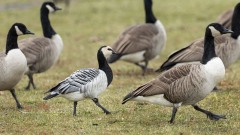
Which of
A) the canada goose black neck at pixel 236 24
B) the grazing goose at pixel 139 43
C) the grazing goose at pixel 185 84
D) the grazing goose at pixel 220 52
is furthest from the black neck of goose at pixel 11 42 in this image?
the canada goose black neck at pixel 236 24

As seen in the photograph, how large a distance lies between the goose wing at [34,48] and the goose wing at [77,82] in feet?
14.0

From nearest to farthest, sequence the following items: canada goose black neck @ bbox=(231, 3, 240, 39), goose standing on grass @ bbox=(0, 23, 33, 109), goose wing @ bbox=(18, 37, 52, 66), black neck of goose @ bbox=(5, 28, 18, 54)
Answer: goose standing on grass @ bbox=(0, 23, 33, 109) → black neck of goose @ bbox=(5, 28, 18, 54) → canada goose black neck @ bbox=(231, 3, 240, 39) → goose wing @ bbox=(18, 37, 52, 66)

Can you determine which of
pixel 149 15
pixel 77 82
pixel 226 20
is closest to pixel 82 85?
pixel 77 82

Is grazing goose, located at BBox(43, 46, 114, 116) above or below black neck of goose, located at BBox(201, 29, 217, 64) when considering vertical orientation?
below

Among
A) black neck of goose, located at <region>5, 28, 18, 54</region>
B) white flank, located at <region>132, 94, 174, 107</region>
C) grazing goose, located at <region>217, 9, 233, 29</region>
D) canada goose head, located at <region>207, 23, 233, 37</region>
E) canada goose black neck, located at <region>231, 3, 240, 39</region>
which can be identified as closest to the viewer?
white flank, located at <region>132, 94, 174, 107</region>

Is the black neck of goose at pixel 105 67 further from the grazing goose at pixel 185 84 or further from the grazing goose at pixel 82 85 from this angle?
the grazing goose at pixel 185 84

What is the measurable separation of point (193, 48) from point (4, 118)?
5.72 meters

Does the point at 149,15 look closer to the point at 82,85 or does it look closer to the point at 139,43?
the point at 139,43

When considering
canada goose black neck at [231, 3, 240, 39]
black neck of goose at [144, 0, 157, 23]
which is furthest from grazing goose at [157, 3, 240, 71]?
black neck of goose at [144, 0, 157, 23]

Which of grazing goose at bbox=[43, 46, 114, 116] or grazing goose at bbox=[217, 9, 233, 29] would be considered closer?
grazing goose at bbox=[43, 46, 114, 116]

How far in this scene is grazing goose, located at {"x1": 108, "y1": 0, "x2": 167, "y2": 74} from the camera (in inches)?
658

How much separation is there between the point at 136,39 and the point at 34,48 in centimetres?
365

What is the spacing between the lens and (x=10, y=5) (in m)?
38.3

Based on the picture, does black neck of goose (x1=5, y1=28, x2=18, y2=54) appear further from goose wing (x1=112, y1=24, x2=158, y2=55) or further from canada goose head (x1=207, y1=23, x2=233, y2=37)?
goose wing (x1=112, y1=24, x2=158, y2=55)
